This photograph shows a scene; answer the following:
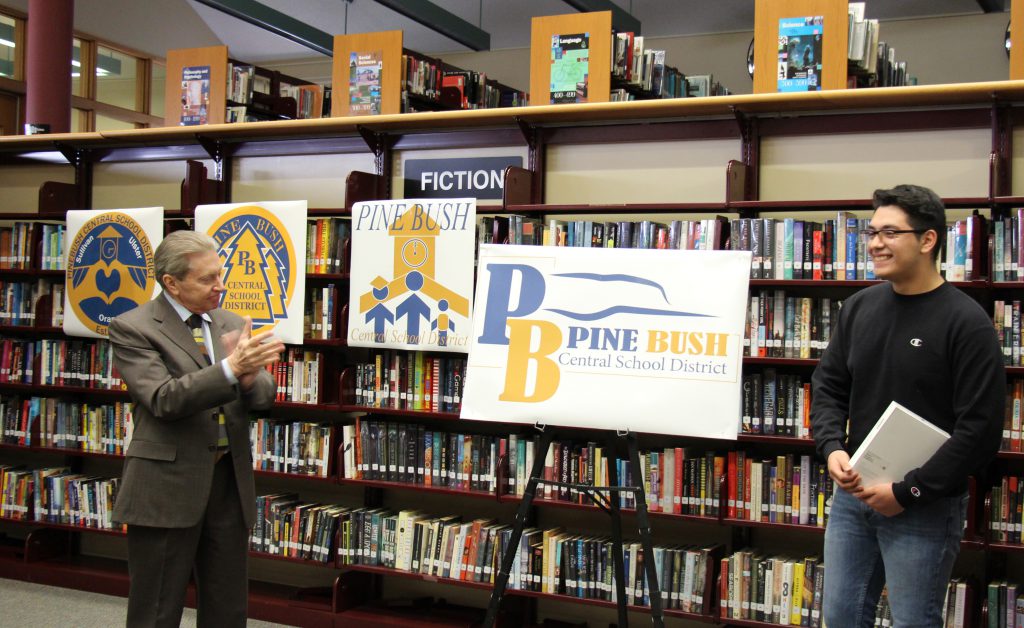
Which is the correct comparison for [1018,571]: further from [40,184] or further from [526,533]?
[40,184]

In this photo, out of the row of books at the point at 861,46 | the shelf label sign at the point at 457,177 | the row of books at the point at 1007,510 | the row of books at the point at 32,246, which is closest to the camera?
the row of books at the point at 1007,510

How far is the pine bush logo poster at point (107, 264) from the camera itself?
16.2ft

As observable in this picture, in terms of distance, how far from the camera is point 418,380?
4.59 meters

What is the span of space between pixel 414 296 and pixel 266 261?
0.80 meters

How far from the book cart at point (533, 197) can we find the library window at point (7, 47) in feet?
12.0

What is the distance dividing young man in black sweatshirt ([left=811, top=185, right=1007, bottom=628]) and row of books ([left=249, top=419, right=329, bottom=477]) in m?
2.82

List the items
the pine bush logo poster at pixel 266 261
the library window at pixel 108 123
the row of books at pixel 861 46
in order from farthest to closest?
the library window at pixel 108 123 → the pine bush logo poster at pixel 266 261 → the row of books at pixel 861 46

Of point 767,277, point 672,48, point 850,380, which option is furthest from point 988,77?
point 850,380

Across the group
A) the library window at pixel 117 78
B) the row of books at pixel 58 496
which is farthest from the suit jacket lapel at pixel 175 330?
the library window at pixel 117 78

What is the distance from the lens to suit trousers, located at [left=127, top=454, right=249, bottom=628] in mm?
2861

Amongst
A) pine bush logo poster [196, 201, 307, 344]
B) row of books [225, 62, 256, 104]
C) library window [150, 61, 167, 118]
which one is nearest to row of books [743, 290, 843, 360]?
pine bush logo poster [196, 201, 307, 344]

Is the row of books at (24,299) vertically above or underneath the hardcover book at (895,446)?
above

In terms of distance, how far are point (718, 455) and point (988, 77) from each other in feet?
22.1

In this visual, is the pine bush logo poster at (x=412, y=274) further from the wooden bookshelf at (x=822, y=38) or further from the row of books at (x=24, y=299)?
the row of books at (x=24, y=299)
